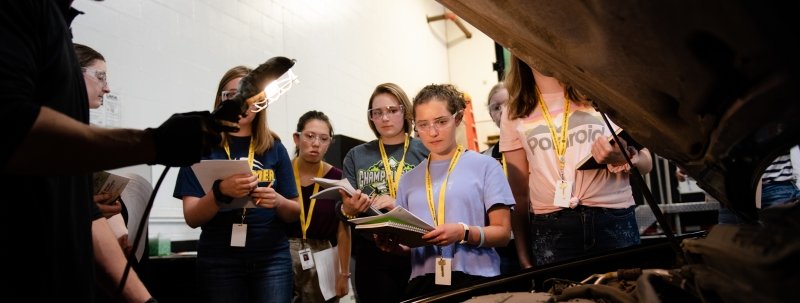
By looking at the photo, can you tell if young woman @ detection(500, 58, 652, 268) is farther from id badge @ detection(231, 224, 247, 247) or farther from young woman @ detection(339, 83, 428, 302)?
id badge @ detection(231, 224, 247, 247)

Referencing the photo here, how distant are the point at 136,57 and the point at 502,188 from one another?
3164 millimetres

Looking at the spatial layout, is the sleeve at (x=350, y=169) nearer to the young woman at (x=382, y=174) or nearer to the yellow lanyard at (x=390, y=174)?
the young woman at (x=382, y=174)

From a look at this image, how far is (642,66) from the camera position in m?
0.91

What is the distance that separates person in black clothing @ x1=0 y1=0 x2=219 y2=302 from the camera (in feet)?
3.16

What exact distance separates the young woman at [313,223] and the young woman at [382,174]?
324 mm

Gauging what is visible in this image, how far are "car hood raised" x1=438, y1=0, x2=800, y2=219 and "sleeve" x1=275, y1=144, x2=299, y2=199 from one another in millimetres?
2065

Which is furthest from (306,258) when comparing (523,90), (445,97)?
(523,90)

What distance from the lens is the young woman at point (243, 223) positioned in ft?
8.92

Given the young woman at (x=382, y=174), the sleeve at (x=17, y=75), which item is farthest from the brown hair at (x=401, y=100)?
the sleeve at (x=17, y=75)

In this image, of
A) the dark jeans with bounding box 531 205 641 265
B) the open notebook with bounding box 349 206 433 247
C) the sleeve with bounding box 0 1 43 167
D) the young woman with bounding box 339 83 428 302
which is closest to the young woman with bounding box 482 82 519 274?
the young woman with bounding box 339 83 428 302

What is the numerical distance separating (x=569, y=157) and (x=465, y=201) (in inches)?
19.0

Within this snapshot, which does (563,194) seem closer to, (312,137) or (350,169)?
(350,169)

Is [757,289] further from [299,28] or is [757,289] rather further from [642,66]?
[299,28]

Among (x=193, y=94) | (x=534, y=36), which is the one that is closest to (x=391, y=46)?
(x=193, y=94)
